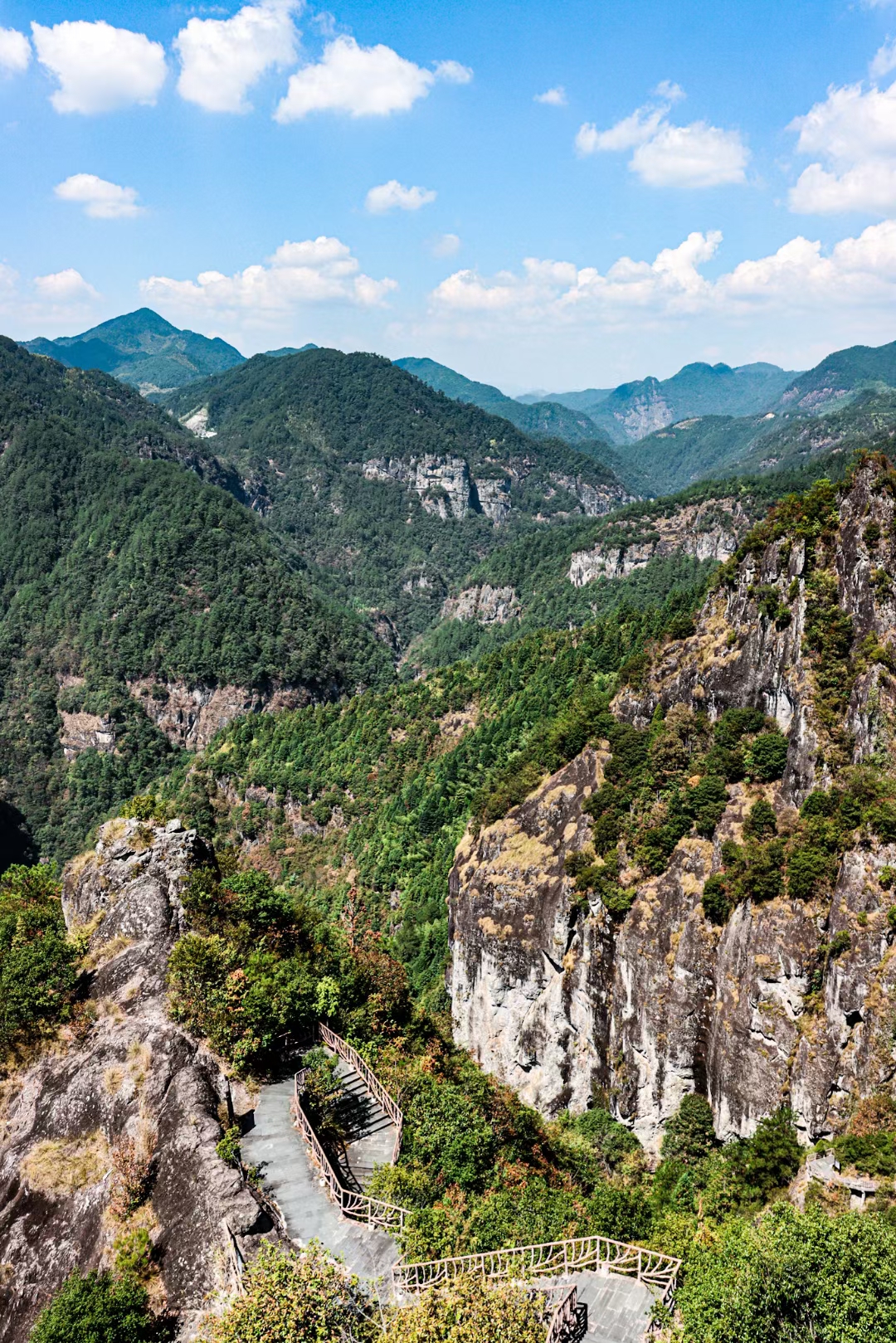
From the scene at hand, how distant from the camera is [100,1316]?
18500 millimetres

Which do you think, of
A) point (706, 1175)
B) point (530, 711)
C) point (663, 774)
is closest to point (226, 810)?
point (530, 711)

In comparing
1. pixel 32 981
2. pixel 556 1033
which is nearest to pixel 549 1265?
pixel 32 981

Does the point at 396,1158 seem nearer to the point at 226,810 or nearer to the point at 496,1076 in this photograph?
the point at 496,1076

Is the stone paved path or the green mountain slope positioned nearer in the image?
the stone paved path

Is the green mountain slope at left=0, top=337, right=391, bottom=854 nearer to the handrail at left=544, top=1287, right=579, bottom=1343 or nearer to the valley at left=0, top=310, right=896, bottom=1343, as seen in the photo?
the valley at left=0, top=310, right=896, bottom=1343

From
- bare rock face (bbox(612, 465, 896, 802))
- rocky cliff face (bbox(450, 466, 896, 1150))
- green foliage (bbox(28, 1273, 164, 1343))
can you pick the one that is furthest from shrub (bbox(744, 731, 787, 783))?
green foliage (bbox(28, 1273, 164, 1343))

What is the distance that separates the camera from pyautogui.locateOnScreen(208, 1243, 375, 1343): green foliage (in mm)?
15758

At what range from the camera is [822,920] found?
36906 millimetres

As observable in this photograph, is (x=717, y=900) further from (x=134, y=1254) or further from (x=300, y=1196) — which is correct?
(x=134, y=1254)

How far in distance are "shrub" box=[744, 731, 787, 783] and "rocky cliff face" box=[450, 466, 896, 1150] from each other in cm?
Answer: 66

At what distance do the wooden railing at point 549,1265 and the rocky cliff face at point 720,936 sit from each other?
1602cm

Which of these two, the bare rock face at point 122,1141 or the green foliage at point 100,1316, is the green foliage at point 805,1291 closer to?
the bare rock face at point 122,1141

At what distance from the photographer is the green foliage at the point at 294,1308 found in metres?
15.8

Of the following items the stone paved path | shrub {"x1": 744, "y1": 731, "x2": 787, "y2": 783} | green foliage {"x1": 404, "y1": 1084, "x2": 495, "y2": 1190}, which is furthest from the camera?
shrub {"x1": 744, "y1": 731, "x2": 787, "y2": 783}
